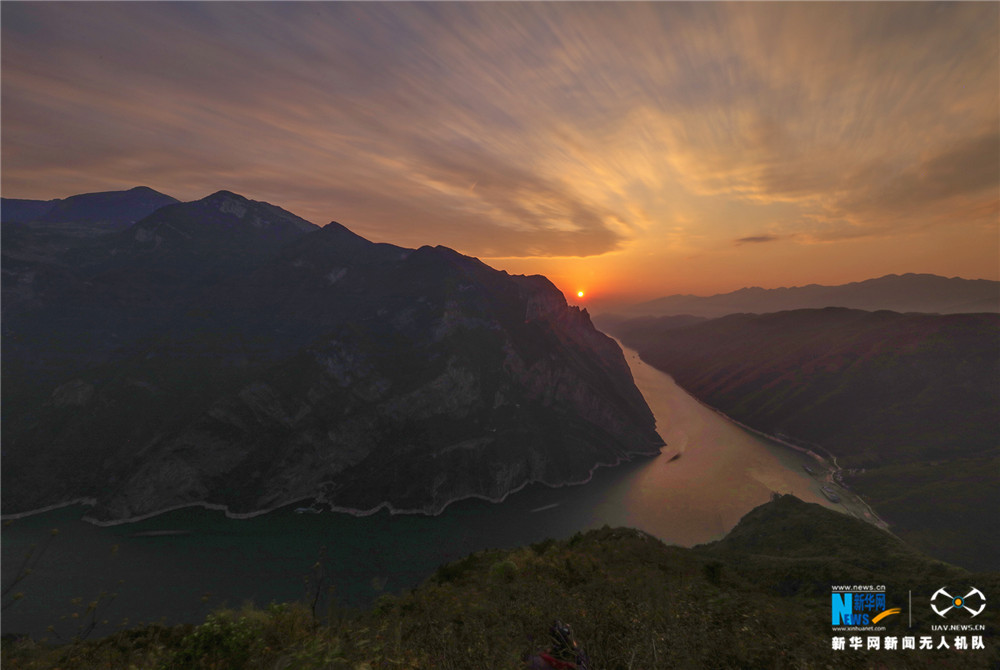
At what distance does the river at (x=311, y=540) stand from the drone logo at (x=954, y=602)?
58.5 m

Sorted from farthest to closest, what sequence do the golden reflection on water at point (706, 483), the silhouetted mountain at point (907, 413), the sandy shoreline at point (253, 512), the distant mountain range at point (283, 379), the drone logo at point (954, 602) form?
the distant mountain range at point (283, 379) < the golden reflection on water at point (706, 483) < the silhouetted mountain at point (907, 413) < the sandy shoreline at point (253, 512) < the drone logo at point (954, 602)

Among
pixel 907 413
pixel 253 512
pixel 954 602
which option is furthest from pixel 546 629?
pixel 907 413

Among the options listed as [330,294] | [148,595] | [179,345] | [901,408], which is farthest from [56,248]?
[901,408]

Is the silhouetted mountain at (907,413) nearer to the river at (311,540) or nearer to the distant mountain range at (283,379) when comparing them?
the river at (311,540)

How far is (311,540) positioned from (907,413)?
21077 cm

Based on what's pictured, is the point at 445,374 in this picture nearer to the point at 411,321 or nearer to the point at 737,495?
the point at 411,321

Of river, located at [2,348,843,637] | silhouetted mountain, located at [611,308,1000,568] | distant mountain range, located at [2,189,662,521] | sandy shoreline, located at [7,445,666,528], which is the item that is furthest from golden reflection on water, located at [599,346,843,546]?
sandy shoreline, located at [7,445,666,528]

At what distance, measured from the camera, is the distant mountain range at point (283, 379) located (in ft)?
307

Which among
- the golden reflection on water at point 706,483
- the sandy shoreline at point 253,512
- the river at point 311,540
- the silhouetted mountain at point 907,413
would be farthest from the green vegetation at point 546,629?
the silhouetted mountain at point 907,413

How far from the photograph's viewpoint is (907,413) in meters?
136

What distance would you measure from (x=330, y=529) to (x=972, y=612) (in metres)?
97.7

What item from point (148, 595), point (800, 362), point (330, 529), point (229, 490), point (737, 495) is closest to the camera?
point (148, 595)

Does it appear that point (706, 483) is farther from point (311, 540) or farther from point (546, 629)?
point (546, 629)

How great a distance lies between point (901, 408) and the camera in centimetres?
13838
